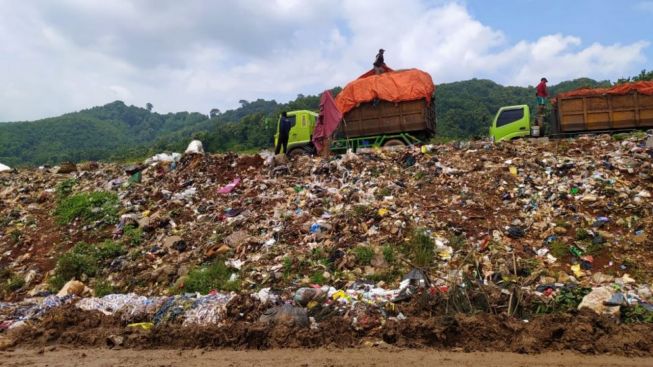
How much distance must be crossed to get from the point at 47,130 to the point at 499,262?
5445cm

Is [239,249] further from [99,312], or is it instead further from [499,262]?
[499,262]

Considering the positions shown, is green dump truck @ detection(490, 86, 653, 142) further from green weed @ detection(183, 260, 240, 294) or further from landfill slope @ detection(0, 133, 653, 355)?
green weed @ detection(183, 260, 240, 294)

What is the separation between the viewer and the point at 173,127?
67375 millimetres

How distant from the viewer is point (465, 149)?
31.4 feet

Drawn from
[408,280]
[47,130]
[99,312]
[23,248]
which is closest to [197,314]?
[99,312]

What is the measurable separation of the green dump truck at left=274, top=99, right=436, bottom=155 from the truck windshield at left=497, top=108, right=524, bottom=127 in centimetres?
166

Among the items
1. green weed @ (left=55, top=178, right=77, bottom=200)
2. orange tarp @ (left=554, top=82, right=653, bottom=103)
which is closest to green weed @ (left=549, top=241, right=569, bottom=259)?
orange tarp @ (left=554, top=82, right=653, bottom=103)

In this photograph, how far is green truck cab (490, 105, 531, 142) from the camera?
10852 mm

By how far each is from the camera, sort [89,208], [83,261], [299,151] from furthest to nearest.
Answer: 1. [299,151]
2. [89,208]
3. [83,261]

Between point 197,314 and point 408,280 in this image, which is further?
point 408,280

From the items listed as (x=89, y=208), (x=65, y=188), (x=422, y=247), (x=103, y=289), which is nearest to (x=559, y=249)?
(x=422, y=247)

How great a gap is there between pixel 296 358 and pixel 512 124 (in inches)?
354

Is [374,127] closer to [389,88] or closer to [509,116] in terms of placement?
[389,88]

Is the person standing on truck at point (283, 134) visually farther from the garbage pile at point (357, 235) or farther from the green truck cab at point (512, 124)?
the green truck cab at point (512, 124)
